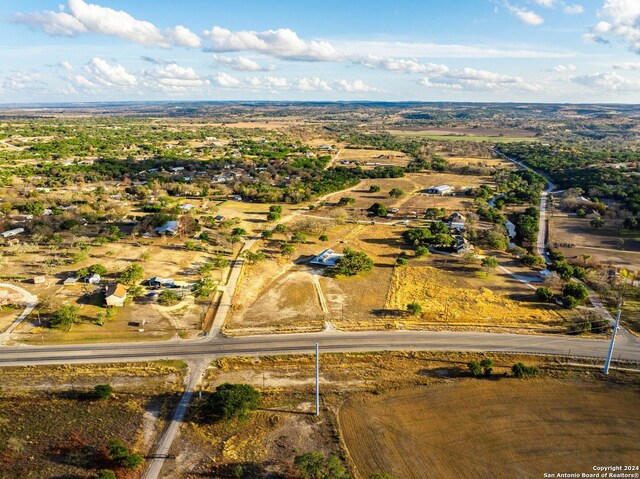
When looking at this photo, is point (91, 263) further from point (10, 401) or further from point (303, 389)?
point (303, 389)

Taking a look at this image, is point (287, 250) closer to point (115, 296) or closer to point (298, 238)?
point (298, 238)

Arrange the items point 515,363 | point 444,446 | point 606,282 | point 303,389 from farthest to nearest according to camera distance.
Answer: point 606,282, point 515,363, point 303,389, point 444,446

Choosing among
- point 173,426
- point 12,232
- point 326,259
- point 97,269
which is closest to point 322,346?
point 173,426

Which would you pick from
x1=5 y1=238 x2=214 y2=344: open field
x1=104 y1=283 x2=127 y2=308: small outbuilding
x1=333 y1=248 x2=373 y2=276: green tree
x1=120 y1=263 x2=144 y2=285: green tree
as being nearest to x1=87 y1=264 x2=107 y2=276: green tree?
x1=5 y1=238 x2=214 y2=344: open field

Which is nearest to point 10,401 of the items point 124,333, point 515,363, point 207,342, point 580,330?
point 124,333

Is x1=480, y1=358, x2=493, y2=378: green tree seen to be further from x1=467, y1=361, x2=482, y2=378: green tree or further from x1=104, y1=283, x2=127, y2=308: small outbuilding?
x1=104, y1=283, x2=127, y2=308: small outbuilding

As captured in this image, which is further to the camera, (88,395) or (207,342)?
(207,342)

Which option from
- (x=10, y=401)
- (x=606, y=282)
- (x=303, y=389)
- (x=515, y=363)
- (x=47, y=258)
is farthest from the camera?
(x=47, y=258)
